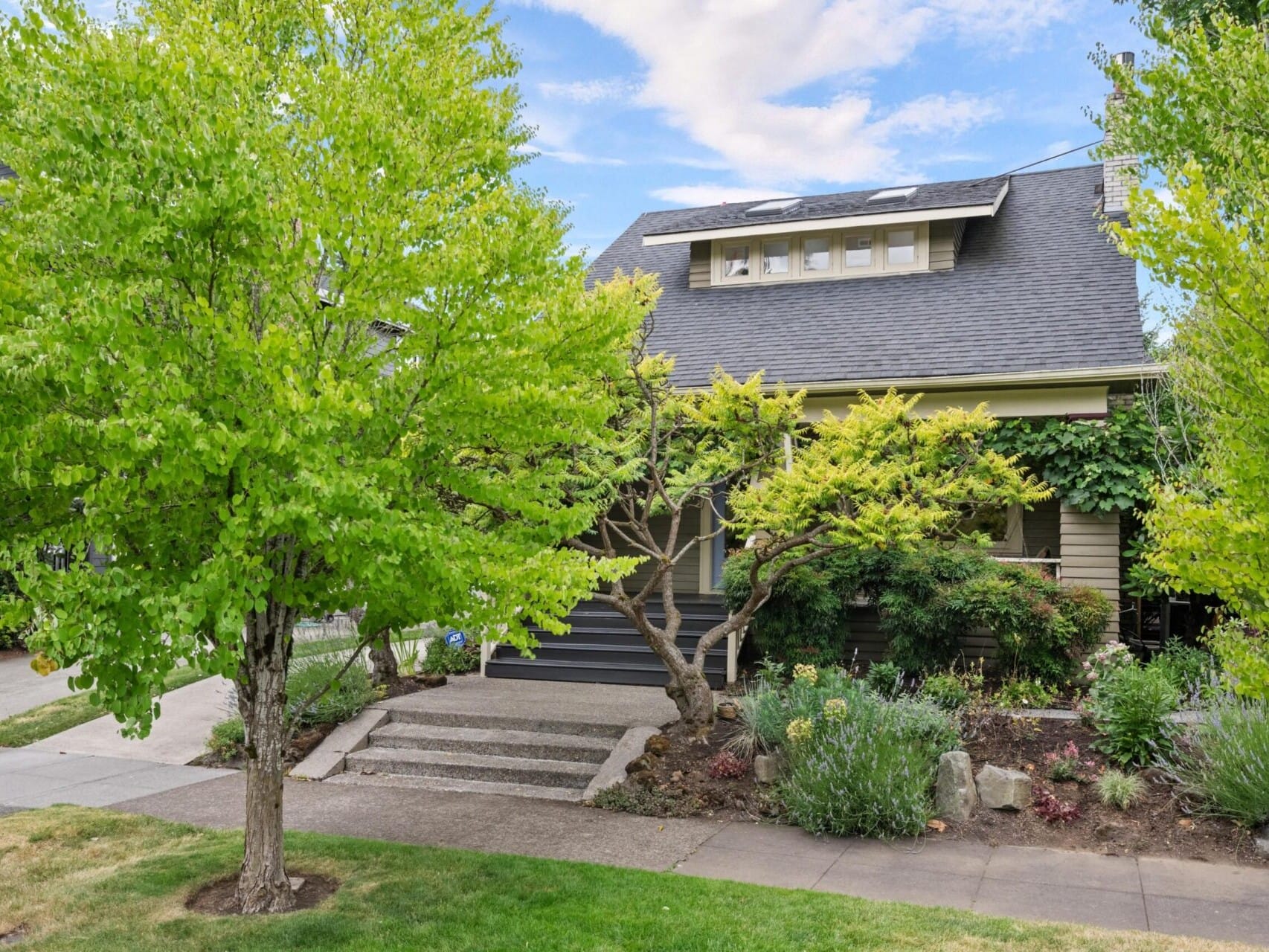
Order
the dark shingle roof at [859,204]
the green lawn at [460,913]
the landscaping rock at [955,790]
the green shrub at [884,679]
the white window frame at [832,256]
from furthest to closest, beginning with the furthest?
the white window frame at [832,256] < the dark shingle roof at [859,204] < the green shrub at [884,679] < the landscaping rock at [955,790] < the green lawn at [460,913]

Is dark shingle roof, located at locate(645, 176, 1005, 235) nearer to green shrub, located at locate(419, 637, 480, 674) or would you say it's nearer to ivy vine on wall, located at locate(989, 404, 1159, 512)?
ivy vine on wall, located at locate(989, 404, 1159, 512)

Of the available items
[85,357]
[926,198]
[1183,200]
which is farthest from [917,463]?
[926,198]

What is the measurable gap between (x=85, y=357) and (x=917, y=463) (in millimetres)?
6959

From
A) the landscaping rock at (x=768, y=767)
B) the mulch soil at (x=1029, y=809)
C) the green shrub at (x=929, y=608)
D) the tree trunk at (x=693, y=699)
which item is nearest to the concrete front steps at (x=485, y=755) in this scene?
the tree trunk at (x=693, y=699)

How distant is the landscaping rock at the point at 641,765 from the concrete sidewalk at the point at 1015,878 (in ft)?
3.87

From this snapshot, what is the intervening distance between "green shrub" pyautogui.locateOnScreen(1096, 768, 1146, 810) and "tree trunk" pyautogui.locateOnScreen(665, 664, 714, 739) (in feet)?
11.0

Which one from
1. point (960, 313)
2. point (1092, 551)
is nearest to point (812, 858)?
point (1092, 551)

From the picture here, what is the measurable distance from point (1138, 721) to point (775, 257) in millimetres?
10420

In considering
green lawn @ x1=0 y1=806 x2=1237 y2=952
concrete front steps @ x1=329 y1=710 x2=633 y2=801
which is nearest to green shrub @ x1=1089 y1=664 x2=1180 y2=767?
green lawn @ x1=0 y1=806 x2=1237 y2=952

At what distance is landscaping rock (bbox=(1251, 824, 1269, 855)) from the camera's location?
6469 millimetres

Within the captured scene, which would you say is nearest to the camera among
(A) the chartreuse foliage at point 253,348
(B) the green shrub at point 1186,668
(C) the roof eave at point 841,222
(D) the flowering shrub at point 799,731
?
(A) the chartreuse foliage at point 253,348

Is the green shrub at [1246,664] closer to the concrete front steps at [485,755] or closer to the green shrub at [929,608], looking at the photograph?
the green shrub at [929,608]

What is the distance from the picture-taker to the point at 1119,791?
7.24 metres

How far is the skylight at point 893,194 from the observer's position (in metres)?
→ 15.7
